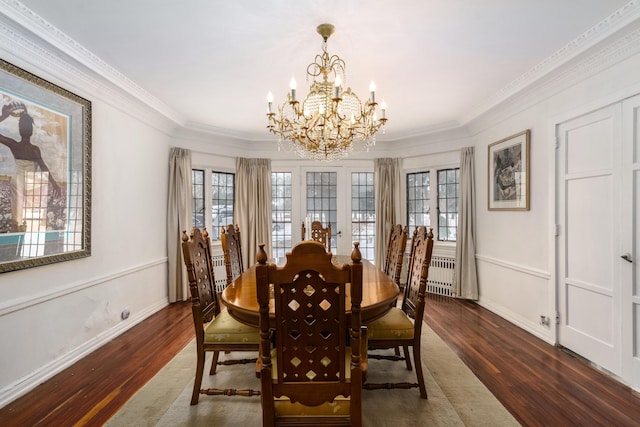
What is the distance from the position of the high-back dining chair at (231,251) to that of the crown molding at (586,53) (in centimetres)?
326

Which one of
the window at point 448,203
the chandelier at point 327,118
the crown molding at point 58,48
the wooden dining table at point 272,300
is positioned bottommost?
the wooden dining table at point 272,300

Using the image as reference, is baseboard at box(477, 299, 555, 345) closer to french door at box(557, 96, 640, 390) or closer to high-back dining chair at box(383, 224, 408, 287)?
french door at box(557, 96, 640, 390)

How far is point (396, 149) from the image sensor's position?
5707 millimetres

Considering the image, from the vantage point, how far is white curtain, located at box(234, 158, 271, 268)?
17.8 ft

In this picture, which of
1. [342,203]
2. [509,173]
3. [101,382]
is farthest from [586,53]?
[101,382]

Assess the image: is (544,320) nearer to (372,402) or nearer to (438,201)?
(372,402)

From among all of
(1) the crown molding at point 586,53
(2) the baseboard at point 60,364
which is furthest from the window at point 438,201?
(2) the baseboard at point 60,364

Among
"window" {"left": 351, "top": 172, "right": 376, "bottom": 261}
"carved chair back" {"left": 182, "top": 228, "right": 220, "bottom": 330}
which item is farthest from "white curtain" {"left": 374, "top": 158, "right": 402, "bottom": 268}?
"carved chair back" {"left": 182, "top": 228, "right": 220, "bottom": 330}

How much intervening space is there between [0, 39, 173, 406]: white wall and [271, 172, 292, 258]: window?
1.82m

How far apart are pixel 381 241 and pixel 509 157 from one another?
238 cm

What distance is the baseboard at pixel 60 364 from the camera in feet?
7.29

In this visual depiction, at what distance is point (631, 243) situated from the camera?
2.42 metres

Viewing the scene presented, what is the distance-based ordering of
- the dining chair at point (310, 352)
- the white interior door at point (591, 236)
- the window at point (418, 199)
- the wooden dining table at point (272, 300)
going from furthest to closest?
1. the window at point (418, 199)
2. the white interior door at point (591, 236)
3. the wooden dining table at point (272, 300)
4. the dining chair at point (310, 352)

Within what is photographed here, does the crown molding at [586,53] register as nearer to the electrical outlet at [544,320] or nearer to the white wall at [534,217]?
the white wall at [534,217]
